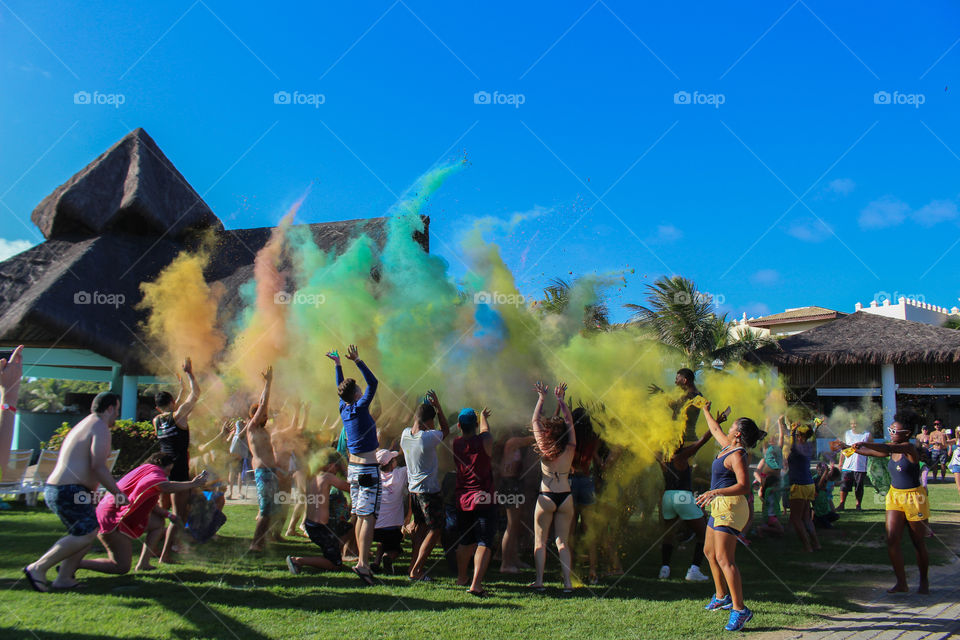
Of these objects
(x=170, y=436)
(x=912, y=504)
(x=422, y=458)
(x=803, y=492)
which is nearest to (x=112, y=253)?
(x=170, y=436)

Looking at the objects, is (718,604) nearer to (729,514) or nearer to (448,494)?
(729,514)

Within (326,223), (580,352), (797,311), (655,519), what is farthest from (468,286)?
(797,311)

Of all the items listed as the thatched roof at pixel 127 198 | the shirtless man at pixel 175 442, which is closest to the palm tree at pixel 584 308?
the shirtless man at pixel 175 442

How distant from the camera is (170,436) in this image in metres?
6.57

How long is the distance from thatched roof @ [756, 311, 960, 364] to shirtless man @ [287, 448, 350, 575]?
875 inches

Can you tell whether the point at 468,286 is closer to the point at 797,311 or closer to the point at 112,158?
the point at 112,158

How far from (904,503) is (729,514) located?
2.34 m

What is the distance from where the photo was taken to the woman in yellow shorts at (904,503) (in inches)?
234

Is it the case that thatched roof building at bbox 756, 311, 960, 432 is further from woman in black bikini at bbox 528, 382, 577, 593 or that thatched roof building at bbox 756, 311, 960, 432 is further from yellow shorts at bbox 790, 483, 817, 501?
woman in black bikini at bbox 528, 382, 577, 593

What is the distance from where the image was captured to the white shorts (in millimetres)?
5992

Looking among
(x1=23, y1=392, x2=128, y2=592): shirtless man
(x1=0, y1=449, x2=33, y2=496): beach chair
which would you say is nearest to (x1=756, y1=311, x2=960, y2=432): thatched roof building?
(x1=0, y1=449, x2=33, y2=496): beach chair

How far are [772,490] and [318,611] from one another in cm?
704

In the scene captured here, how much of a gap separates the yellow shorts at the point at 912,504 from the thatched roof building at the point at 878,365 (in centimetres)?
2018

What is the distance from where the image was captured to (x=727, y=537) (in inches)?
197
